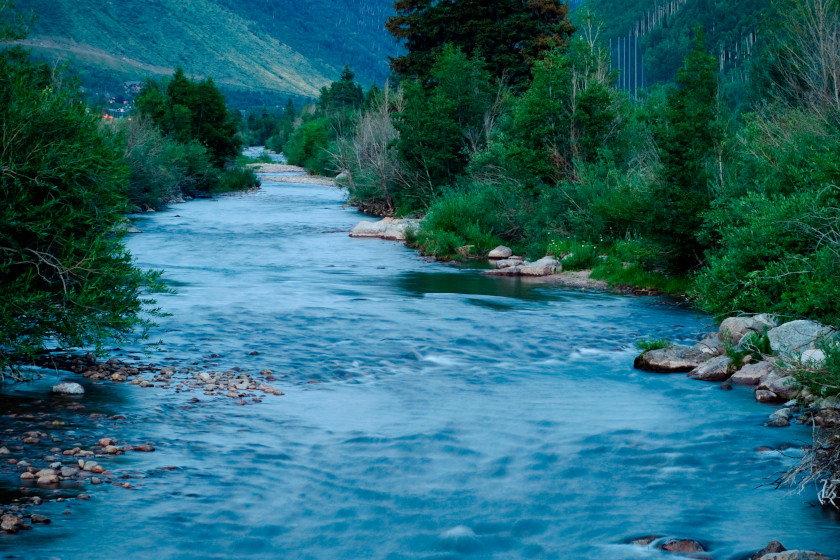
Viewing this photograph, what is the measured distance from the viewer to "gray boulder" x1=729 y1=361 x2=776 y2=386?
1290 cm

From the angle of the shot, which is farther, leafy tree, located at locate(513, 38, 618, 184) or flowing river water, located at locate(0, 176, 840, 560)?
leafy tree, located at locate(513, 38, 618, 184)

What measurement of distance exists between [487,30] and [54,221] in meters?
37.5

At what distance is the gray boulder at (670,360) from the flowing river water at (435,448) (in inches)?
14.5

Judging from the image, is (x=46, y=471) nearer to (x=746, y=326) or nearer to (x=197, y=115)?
(x=746, y=326)

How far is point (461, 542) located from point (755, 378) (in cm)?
695

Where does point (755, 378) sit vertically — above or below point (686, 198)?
below

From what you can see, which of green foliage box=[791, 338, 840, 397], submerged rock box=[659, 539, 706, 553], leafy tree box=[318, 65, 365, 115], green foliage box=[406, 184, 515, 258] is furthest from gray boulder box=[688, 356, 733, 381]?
leafy tree box=[318, 65, 365, 115]

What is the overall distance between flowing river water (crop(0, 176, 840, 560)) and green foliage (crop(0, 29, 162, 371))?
3.80ft

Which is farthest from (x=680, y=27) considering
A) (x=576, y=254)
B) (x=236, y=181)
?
(x=576, y=254)

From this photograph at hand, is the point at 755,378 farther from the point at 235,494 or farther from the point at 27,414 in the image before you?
the point at 27,414

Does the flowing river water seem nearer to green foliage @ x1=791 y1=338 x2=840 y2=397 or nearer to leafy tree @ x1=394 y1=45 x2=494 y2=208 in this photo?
green foliage @ x1=791 y1=338 x2=840 y2=397

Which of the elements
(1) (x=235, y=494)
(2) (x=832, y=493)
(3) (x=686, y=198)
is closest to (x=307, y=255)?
(3) (x=686, y=198)

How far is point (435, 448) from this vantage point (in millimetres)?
10289

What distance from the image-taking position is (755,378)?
12938 millimetres
